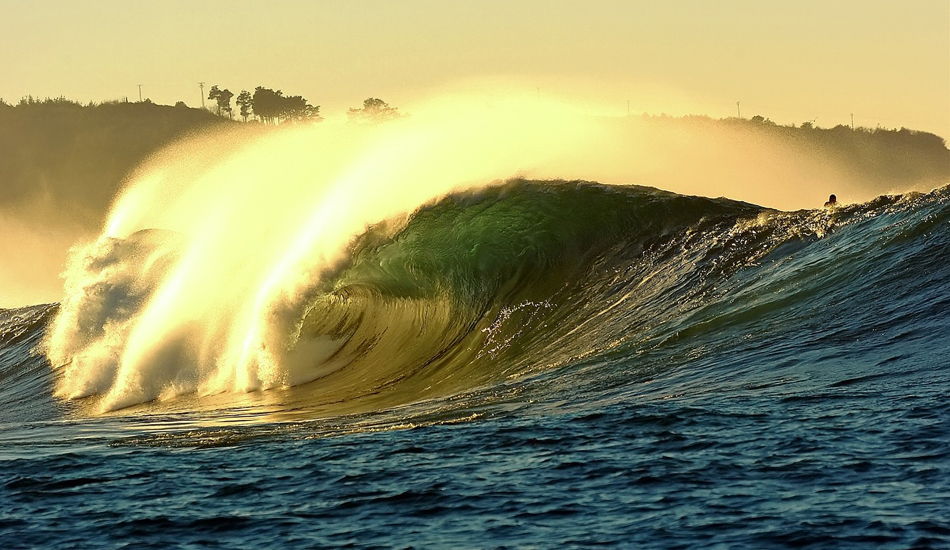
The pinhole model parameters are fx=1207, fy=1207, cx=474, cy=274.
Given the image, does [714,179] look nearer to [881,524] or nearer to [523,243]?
[523,243]

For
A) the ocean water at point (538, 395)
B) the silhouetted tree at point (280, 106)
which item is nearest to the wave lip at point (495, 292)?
the ocean water at point (538, 395)

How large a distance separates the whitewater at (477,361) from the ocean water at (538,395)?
0.05 meters

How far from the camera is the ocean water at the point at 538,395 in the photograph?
8484 millimetres

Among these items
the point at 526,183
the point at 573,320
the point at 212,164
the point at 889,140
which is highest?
the point at 889,140

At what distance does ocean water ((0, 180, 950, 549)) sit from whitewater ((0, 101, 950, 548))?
0.16 ft

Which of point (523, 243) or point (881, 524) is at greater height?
point (523, 243)

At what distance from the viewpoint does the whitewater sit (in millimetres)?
8672

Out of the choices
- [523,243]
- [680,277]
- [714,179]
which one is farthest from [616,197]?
[714,179]

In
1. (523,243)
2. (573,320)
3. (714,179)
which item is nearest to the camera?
(573,320)

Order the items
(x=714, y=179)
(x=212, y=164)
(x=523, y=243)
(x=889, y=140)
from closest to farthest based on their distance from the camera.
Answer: (x=523, y=243) < (x=212, y=164) < (x=714, y=179) < (x=889, y=140)

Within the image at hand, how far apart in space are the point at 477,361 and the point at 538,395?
4.39 metres

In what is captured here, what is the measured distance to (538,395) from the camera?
46.8 ft

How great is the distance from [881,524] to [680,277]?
39.9 feet

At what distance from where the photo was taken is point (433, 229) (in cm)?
2534
